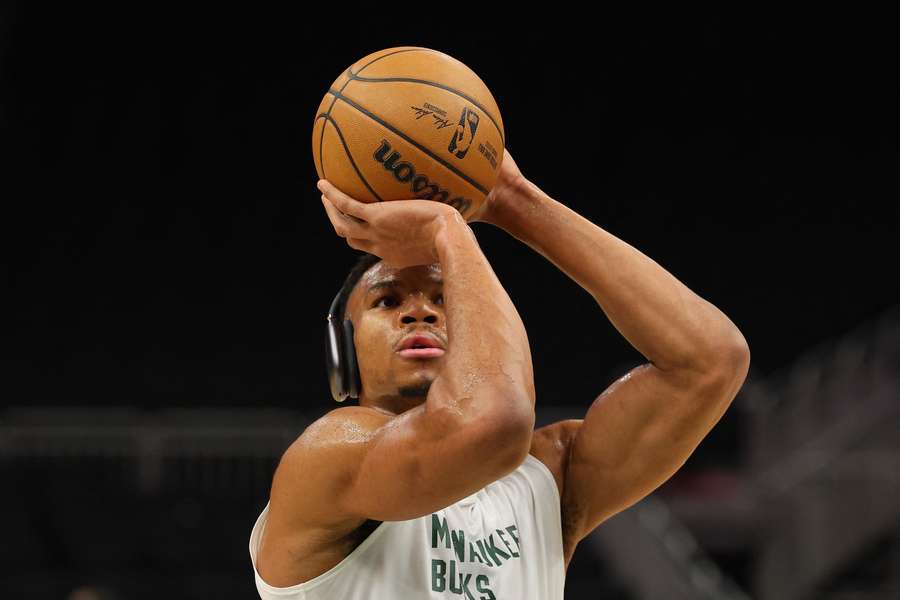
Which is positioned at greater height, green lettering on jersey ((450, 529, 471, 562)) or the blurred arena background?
the blurred arena background

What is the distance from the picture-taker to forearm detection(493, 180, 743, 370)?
3.01m

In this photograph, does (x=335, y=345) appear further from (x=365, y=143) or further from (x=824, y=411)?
(x=824, y=411)

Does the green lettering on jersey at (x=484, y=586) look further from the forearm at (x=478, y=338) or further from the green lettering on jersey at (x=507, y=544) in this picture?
the forearm at (x=478, y=338)

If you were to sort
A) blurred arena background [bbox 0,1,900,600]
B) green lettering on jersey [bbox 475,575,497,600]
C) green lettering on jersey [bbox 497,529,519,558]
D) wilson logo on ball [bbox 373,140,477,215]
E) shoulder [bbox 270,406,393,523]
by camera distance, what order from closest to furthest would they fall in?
shoulder [bbox 270,406,393,523], wilson logo on ball [bbox 373,140,477,215], green lettering on jersey [bbox 475,575,497,600], green lettering on jersey [bbox 497,529,519,558], blurred arena background [bbox 0,1,900,600]

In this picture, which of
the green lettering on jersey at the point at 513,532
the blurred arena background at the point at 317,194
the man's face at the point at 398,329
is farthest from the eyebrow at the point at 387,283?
the blurred arena background at the point at 317,194

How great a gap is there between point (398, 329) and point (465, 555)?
0.55 meters

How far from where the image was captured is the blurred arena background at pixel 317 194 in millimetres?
12633

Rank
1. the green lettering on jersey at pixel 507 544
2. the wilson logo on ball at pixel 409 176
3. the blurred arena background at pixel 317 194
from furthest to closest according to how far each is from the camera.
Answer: the blurred arena background at pixel 317 194 → the green lettering on jersey at pixel 507 544 → the wilson logo on ball at pixel 409 176

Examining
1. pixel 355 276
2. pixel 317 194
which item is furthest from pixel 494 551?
pixel 317 194

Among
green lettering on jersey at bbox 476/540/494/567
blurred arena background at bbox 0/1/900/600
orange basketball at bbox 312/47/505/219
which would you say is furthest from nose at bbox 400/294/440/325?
blurred arena background at bbox 0/1/900/600

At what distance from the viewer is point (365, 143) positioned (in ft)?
9.18

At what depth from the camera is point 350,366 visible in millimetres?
2945

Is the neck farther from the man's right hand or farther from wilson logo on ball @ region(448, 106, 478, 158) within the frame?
wilson logo on ball @ region(448, 106, 478, 158)

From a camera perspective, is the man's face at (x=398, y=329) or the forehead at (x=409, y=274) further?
the forehead at (x=409, y=274)
